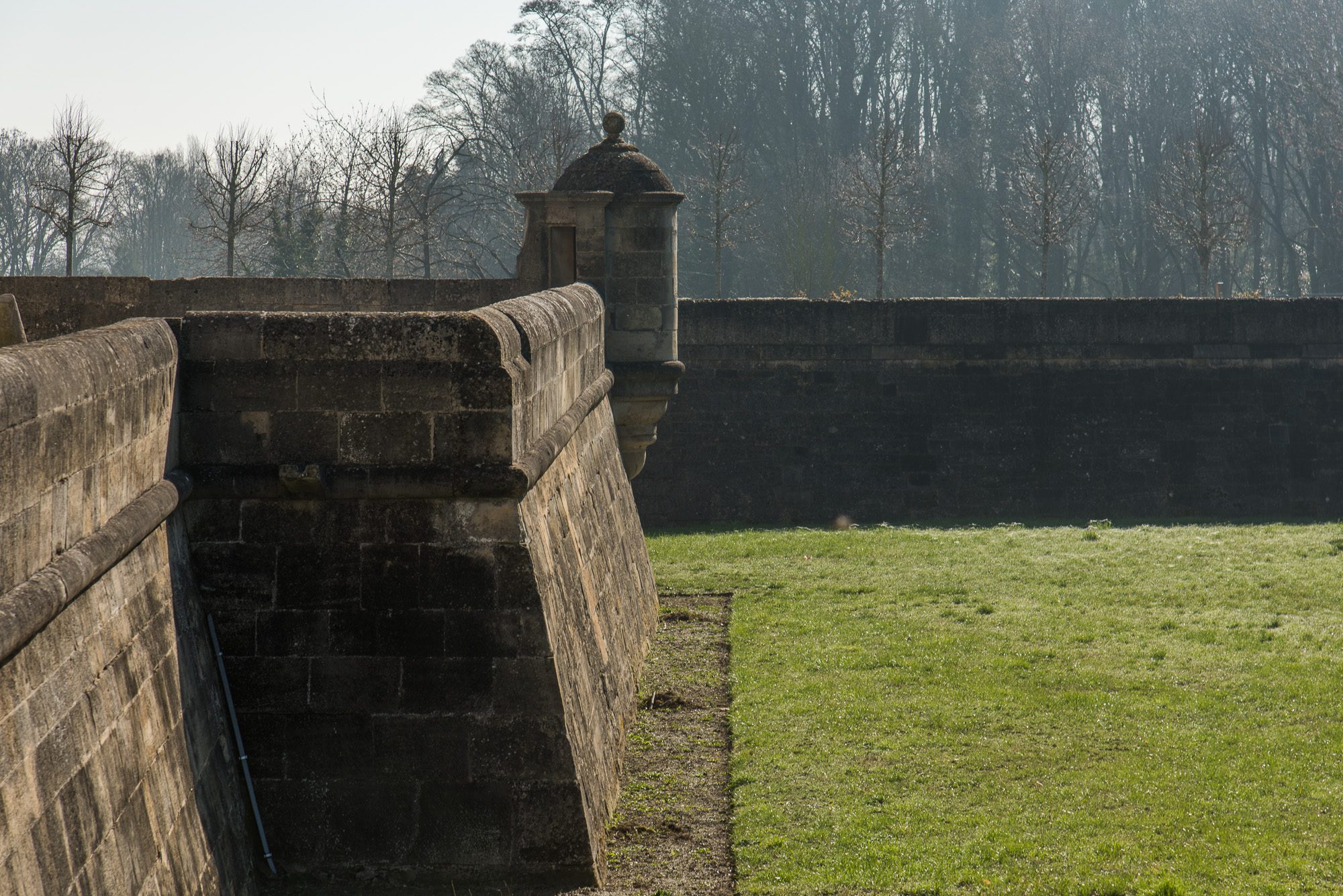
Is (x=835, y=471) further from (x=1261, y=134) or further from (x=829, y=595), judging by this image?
(x=1261, y=134)

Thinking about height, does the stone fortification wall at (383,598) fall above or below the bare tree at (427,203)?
below

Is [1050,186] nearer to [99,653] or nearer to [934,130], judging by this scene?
[934,130]

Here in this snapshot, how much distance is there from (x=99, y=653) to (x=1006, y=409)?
47.7ft

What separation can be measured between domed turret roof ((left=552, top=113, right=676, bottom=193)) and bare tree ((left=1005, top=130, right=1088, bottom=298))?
852 inches

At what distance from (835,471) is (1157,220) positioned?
24.1 metres

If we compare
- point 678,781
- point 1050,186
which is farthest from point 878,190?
point 678,781

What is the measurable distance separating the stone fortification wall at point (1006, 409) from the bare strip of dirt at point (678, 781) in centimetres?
670

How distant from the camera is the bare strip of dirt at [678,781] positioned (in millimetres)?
5680

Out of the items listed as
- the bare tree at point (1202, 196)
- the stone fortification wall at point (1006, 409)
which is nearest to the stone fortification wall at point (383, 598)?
the stone fortification wall at point (1006, 409)

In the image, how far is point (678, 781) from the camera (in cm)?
693

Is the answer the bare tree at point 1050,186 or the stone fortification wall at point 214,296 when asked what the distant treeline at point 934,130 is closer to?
the bare tree at point 1050,186

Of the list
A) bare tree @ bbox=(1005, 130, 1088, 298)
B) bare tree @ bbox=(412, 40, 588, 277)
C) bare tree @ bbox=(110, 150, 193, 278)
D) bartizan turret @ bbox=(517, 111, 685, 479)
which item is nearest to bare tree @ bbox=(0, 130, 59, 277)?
bare tree @ bbox=(110, 150, 193, 278)

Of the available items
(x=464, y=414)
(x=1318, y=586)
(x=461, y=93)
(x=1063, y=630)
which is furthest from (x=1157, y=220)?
(x=464, y=414)

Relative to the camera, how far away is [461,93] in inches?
1550
